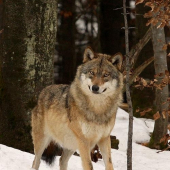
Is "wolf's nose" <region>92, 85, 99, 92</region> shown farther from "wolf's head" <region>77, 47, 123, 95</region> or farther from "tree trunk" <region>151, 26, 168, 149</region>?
"tree trunk" <region>151, 26, 168, 149</region>

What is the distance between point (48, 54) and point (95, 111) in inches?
92.6

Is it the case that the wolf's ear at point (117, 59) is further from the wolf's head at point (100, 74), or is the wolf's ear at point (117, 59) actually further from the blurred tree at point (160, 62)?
the blurred tree at point (160, 62)

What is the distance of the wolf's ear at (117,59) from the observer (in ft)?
19.7

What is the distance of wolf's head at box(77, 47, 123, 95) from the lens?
18.8 ft

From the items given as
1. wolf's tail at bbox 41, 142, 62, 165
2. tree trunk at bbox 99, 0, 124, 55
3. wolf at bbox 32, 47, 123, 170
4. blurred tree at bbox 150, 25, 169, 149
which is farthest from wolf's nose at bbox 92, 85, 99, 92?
tree trunk at bbox 99, 0, 124, 55

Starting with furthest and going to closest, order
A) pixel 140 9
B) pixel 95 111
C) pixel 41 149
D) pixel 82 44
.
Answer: pixel 82 44 → pixel 140 9 → pixel 41 149 → pixel 95 111

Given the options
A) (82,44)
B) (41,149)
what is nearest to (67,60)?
(82,44)

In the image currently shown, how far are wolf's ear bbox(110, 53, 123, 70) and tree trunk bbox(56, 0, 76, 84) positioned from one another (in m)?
12.5

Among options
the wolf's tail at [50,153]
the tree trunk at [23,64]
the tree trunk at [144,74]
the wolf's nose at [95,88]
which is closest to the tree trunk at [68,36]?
the tree trunk at [144,74]

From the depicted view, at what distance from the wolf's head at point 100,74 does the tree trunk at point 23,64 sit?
195 centimetres

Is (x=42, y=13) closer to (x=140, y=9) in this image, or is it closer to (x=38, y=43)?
(x=38, y=43)

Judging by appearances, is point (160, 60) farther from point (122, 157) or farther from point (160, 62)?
point (122, 157)

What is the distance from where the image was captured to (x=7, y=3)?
26.3 feet

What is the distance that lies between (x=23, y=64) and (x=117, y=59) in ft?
7.61
